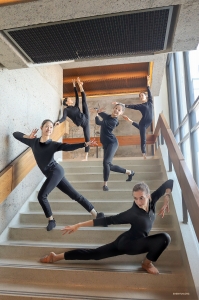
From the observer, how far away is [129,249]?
2.30 meters

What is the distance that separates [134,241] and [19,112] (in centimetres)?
232

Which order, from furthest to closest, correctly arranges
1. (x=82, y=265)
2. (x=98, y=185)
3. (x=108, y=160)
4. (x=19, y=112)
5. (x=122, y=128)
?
(x=122, y=128), (x=98, y=185), (x=108, y=160), (x=19, y=112), (x=82, y=265)

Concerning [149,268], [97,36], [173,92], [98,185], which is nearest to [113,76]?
[173,92]

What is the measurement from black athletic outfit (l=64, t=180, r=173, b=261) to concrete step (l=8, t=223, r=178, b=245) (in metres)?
0.45

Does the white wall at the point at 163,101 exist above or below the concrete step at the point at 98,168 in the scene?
→ above

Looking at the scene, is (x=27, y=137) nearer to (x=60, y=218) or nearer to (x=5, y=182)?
(x=5, y=182)

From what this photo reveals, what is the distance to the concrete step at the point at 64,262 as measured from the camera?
2488 mm

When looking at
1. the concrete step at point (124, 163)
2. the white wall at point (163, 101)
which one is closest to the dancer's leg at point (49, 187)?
the concrete step at point (124, 163)

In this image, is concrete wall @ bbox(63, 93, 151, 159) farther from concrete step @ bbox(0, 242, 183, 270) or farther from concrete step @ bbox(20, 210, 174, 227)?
concrete step @ bbox(0, 242, 183, 270)

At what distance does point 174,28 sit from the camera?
2.46 m

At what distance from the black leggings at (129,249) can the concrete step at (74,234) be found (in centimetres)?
45

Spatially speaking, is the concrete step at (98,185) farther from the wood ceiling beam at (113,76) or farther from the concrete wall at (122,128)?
the concrete wall at (122,128)

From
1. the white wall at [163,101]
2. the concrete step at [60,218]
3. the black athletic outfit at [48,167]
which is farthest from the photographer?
the white wall at [163,101]

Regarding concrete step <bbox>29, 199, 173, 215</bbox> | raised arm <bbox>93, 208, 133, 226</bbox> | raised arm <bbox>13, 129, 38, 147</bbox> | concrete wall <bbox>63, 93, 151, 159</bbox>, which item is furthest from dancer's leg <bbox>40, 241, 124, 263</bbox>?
concrete wall <bbox>63, 93, 151, 159</bbox>
